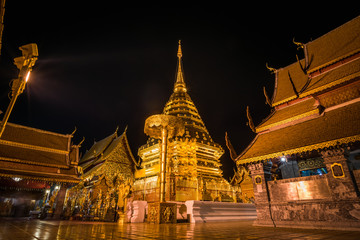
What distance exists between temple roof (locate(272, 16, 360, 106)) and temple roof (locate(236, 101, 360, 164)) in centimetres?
127

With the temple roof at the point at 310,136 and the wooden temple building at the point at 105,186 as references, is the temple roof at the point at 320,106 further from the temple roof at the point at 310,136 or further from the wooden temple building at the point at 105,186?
the wooden temple building at the point at 105,186

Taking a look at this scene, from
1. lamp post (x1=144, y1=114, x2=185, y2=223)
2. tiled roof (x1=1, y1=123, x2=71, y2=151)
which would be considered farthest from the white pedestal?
tiled roof (x1=1, y1=123, x2=71, y2=151)

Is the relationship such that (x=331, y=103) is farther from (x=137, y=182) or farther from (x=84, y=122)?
(x=84, y=122)

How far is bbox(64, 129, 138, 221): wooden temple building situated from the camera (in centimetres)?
1178

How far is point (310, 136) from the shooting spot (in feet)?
20.6

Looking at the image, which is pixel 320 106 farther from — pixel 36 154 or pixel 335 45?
pixel 36 154

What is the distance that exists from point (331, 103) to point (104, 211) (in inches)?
536

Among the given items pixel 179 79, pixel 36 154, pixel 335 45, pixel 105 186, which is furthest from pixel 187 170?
pixel 179 79

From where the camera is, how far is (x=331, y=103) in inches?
272

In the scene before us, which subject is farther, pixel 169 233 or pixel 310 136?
pixel 310 136

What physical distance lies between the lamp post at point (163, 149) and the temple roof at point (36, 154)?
8505 millimetres

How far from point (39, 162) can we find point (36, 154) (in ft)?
3.84

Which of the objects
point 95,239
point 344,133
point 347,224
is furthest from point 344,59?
point 95,239

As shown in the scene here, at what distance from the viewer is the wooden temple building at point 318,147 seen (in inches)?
216
